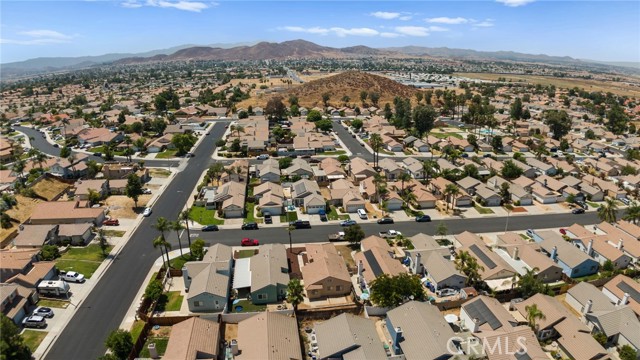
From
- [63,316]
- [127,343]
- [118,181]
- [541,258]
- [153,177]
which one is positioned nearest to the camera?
[127,343]

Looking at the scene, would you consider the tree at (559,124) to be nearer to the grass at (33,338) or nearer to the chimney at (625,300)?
the chimney at (625,300)

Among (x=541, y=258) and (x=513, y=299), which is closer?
(x=513, y=299)

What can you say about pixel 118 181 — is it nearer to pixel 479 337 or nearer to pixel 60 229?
pixel 60 229

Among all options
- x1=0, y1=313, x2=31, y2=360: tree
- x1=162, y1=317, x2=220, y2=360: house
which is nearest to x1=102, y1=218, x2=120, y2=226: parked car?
x1=0, y1=313, x2=31, y2=360: tree

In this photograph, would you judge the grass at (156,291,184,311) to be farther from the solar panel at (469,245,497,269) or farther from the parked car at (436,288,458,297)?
the solar panel at (469,245,497,269)

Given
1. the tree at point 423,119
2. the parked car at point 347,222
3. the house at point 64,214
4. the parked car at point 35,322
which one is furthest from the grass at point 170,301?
the tree at point 423,119

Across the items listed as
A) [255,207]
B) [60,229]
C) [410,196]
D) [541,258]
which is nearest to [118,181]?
[60,229]
